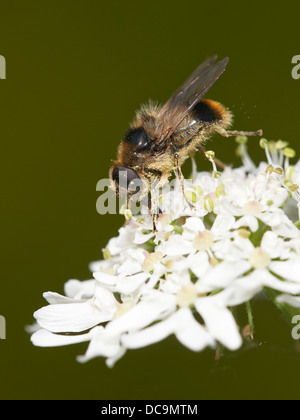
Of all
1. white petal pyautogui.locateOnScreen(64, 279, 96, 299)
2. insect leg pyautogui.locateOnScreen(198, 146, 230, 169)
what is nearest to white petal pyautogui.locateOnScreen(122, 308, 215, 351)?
white petal pyautogui.locateOnScreen(64, 279, 96, 299)

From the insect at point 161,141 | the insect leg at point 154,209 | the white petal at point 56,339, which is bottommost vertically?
the white petal at point 56,339

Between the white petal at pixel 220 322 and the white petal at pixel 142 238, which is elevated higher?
the white petal at pixel 142 238

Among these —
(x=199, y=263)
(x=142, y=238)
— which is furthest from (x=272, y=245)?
(x=142, y=238)

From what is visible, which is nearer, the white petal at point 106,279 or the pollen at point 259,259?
the pollen at point 259,259

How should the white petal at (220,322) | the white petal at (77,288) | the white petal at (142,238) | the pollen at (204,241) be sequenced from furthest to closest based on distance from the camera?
the white petal at (77,288), the white petal at (142,238), the pollen at (204,241), the white petal at (220,322)

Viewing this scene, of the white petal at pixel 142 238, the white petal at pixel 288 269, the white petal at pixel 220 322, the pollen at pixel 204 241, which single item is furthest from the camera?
the white petal at pixel 142 238

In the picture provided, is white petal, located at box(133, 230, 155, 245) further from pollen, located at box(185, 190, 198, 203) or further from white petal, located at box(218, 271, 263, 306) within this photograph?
white petal, located at box(218, 271, 263, 306)

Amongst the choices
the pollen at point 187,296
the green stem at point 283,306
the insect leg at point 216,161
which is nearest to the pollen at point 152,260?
the pollen at point 187,296

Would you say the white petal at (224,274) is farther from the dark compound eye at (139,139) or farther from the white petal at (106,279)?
→ the dark compound eye at (139,139)
